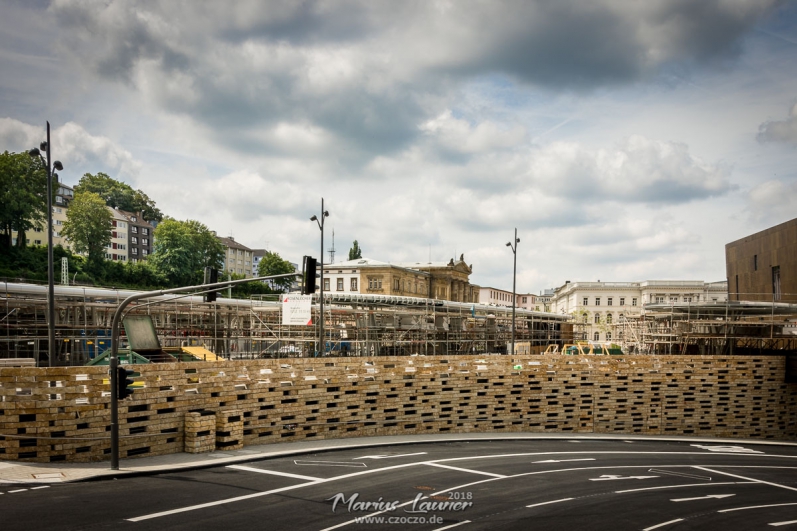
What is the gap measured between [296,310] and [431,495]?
788 inches

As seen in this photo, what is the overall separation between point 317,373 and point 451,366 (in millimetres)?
5976

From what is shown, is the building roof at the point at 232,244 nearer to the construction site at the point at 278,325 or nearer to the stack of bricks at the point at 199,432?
the construction site at the point at 278,325

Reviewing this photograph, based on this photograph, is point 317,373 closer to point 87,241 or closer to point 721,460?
point 721,460

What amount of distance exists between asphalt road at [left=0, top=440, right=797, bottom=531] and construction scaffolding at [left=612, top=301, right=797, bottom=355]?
18.1 metres

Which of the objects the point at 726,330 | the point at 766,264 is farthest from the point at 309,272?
the point at 766,264

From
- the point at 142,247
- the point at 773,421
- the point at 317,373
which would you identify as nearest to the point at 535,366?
the point at 317,373

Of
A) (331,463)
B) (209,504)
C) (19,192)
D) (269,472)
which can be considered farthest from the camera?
(19,192)

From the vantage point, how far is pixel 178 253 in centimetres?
10106

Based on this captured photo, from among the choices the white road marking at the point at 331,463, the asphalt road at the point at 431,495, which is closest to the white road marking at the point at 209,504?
the asphalt road at the point at 431,495

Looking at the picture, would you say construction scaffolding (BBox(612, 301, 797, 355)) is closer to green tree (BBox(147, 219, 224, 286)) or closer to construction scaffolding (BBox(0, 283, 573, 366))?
construction scaffolding (BBox(0, 283, 573, 366))

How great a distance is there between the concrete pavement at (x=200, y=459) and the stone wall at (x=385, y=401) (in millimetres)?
503

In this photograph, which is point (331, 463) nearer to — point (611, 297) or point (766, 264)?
point (766, 264)

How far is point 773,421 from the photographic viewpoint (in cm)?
3219

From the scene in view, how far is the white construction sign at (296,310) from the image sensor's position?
1336 inches
